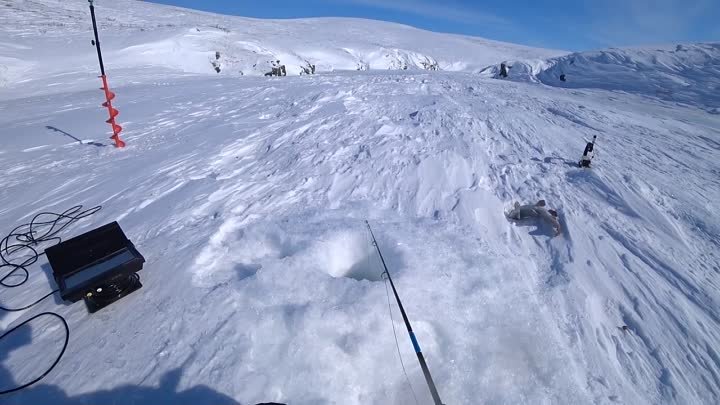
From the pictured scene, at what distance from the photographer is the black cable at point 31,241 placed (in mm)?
3017

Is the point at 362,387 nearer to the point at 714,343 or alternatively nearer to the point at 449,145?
the point at 714,343

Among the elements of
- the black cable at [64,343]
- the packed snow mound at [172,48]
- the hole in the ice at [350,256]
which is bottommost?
the black cable at [64,343]

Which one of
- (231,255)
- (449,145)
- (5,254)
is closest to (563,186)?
(449,145)

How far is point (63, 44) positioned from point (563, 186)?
2492 centimetres

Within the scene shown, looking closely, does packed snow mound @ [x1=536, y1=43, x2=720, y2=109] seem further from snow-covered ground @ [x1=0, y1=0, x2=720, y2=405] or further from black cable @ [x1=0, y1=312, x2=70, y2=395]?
black cable @ [x1=0, y1=312, x2=70, y2=395]

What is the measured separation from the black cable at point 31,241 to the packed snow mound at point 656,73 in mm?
13798

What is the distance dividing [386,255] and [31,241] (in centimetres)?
442

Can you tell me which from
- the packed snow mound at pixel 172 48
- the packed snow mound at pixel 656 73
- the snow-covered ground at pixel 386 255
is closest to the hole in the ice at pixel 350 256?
the snow-covered ground at pixel 386 255

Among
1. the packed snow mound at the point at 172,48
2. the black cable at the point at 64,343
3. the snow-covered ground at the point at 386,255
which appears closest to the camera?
the black cable at the point at 64,343

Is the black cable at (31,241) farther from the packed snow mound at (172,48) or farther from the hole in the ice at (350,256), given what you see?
the packed snow mound at (172,48)

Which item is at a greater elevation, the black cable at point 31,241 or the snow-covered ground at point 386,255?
the snow-covered ground at point 386,255

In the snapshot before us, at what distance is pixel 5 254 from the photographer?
12.1 ft

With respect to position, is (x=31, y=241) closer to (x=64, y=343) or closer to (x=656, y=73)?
(x=64, y=343)

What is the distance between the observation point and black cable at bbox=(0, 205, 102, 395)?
3.02m
